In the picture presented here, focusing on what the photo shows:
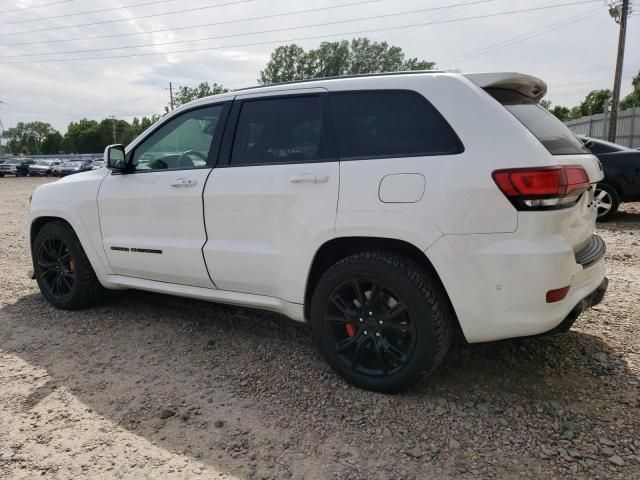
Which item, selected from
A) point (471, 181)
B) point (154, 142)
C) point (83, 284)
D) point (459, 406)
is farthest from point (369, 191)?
point (83, 284)

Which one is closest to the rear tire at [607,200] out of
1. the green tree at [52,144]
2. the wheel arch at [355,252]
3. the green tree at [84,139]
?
the wheel arch at [355,252]

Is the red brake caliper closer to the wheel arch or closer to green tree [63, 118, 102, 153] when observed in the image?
the wheel arch

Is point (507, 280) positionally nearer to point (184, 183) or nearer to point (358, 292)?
point (358, 292)

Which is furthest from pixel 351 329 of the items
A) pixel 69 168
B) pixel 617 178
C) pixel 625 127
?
pixel 69 168

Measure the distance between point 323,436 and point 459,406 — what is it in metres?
0.81

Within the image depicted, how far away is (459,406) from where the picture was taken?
2.87m

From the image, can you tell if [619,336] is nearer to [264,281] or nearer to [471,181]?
[471,181]

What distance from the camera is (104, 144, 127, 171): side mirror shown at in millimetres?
4035

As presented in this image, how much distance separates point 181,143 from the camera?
392 cm

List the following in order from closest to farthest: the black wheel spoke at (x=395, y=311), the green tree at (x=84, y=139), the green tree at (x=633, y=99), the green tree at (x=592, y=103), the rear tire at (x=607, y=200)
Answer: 1. the black wheel spoke at (x=395, y=311)
2. the rear tire at (x=607, y=200)
3. the green tree at (x=633, y=99)
4. the green tree at (x=592, y=103)
5. the green tree at (x=84, y=139)

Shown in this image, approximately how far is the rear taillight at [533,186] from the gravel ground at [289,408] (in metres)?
1.16

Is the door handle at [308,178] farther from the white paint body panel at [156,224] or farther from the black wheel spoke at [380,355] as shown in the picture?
the black wheel spoke at [380,355]

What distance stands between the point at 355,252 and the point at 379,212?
0.39 meters

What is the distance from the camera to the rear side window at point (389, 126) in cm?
278
